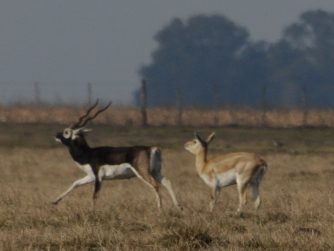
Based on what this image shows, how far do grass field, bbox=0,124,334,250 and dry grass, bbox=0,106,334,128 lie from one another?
13.4 m

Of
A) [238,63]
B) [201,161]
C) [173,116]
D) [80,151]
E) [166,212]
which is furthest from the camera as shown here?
[238,63]

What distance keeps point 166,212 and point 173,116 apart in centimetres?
3079

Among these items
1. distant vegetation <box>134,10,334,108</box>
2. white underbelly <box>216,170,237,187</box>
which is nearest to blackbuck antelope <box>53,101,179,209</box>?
white underbelly <box>216,170,237,187</box>

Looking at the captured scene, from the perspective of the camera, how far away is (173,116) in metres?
44.1

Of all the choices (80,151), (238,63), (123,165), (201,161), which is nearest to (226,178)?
(201,161)

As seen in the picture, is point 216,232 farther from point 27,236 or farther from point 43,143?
point 43,143

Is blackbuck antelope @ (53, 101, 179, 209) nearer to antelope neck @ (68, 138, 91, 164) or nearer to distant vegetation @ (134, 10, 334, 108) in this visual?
antelope neck @ (68, 138, 91, 164)

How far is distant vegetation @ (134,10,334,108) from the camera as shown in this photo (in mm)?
116000

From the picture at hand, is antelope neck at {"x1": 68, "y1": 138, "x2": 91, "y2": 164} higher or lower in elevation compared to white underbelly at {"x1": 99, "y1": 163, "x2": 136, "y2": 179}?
higher

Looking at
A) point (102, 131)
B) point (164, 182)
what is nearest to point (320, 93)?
point (102, 131)

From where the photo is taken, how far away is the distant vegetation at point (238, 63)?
116 m

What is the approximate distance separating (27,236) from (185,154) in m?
17.1

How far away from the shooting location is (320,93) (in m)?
116

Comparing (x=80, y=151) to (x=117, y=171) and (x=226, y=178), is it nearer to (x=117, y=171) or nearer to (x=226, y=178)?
(x=117, y=171)
